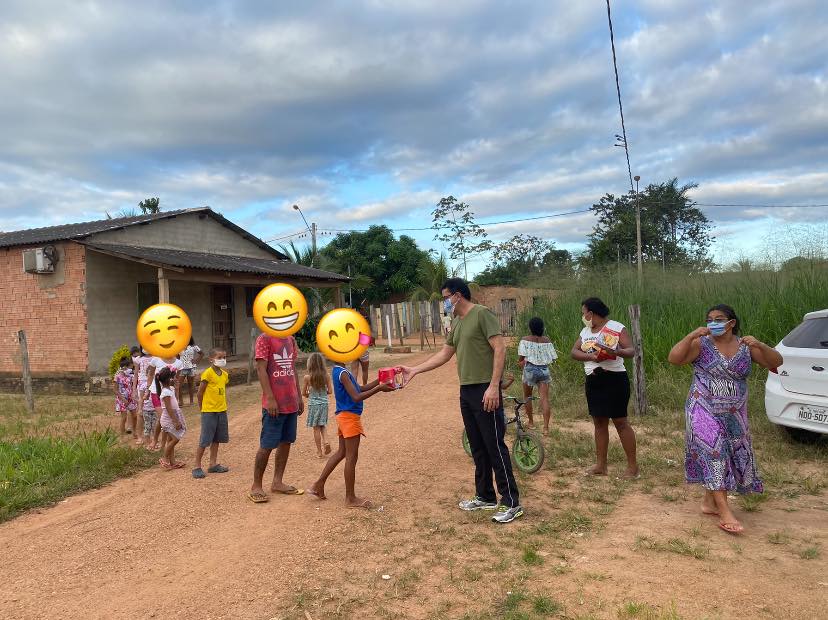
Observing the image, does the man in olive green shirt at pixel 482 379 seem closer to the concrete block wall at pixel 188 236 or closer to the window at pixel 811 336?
the window at pixel 811 336

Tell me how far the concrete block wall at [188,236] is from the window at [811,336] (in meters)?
13.5

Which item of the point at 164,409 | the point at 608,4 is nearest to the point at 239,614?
the point at 164,409

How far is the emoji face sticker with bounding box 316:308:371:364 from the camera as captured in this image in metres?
4.50

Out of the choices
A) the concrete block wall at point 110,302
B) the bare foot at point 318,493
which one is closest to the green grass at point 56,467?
the bare foot at point 318,493

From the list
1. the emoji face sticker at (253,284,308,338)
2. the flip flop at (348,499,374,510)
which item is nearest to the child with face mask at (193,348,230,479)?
the emoji face sticker at (253,284,308,338)

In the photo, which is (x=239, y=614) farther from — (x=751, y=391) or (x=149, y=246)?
(x=149, y=246)

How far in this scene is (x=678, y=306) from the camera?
10.8m

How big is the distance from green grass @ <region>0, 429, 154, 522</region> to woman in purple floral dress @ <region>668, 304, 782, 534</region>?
5.41 meters

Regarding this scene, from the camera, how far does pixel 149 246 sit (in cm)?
1531

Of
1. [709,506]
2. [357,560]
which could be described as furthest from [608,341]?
[357,560]

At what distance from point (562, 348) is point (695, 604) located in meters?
8.80

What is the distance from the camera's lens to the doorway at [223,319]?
1700 centimetres

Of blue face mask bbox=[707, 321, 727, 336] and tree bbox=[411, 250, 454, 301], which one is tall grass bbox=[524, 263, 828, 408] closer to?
blue face mask bbox=[707, 321, 727, 336]

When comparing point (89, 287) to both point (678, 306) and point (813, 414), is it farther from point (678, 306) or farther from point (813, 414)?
point (813, 414)
